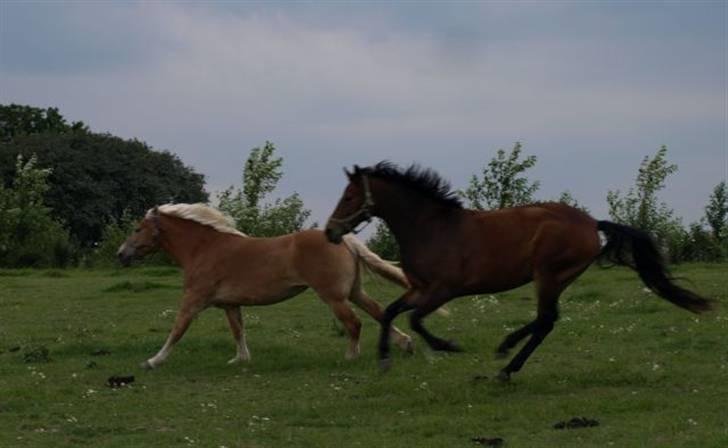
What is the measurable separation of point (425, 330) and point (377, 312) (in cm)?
280

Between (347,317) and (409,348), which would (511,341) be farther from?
(347,317)

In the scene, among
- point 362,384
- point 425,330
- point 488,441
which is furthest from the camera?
point 362,384

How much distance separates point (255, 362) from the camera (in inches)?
549

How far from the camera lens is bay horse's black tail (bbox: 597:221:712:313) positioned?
458 inches

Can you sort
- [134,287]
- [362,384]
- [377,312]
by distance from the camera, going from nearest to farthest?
1. [362,384]
2. [377,312]
3. [134,287]

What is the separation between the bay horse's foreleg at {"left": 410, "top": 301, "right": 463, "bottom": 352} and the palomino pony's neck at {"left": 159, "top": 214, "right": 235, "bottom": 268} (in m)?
4.21

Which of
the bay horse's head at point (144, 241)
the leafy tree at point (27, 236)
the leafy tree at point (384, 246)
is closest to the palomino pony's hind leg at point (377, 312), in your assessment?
the bay horse's head at point (144, 241)

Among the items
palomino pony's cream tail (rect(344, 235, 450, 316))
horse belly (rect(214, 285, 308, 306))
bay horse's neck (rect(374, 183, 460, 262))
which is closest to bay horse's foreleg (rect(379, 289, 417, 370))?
bay horse's neck (rect(374, 183, 460, 262))

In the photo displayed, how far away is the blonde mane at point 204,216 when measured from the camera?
14.7 m

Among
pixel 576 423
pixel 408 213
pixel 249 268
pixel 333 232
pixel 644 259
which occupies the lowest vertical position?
pixel 576 423

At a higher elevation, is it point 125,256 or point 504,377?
point 125,256

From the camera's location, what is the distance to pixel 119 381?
40.7 ft

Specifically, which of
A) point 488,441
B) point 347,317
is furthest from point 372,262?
point 488,441

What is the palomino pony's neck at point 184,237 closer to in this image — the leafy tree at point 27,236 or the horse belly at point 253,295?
the horse belly at point 253,295
